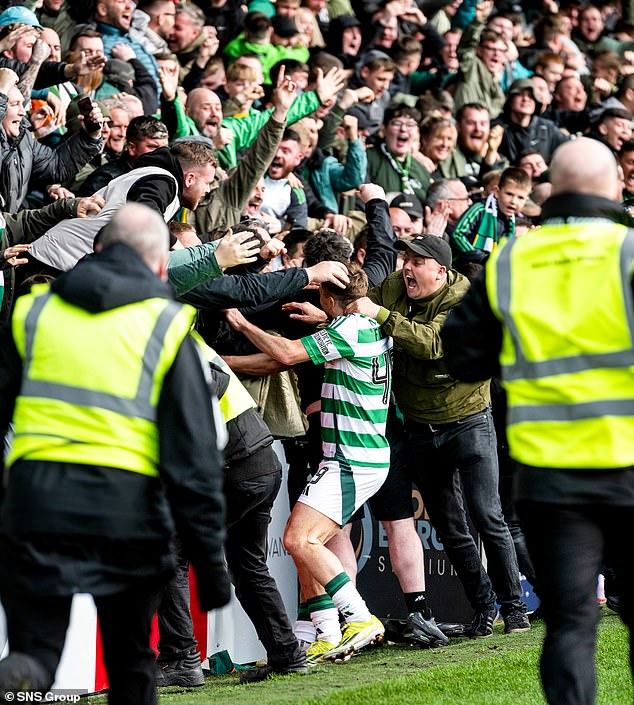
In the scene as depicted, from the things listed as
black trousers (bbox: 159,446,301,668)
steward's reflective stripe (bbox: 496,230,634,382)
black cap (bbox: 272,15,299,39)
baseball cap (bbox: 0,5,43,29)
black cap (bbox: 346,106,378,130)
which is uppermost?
black cap (bbox: 272,15,299,39)

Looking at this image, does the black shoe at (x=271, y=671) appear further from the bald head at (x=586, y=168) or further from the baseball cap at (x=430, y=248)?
the bald head at (x=586, y=168)

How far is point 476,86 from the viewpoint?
50.4ft

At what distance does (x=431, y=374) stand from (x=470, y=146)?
6.25 meters

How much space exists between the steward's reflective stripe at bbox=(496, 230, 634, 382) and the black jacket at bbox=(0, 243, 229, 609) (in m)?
1.08

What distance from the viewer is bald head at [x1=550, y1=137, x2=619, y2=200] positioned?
4.35 m

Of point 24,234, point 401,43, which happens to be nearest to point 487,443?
point 24,234

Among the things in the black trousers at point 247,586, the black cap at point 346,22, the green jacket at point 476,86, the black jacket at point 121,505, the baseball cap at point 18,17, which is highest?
the black cap at point 346,22

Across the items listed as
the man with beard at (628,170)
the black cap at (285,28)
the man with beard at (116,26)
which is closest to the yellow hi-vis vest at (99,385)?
the man with beard at (116,26)

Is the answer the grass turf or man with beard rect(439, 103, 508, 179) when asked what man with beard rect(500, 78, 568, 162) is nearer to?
man with beard rect(439, 103, 508, 179)

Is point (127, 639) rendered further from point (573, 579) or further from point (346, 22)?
point (346, 22)

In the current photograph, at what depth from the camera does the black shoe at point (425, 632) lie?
7.62 m

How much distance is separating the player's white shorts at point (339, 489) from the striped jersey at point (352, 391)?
0.05 meters

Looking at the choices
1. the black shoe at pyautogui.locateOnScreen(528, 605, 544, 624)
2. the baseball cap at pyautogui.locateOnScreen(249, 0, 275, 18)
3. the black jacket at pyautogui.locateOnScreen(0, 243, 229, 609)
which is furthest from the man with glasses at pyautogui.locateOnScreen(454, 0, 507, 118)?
the black jacket at pyautogui.locateOnScreen(0, 243, 229, 609)

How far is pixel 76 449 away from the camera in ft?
13.1
